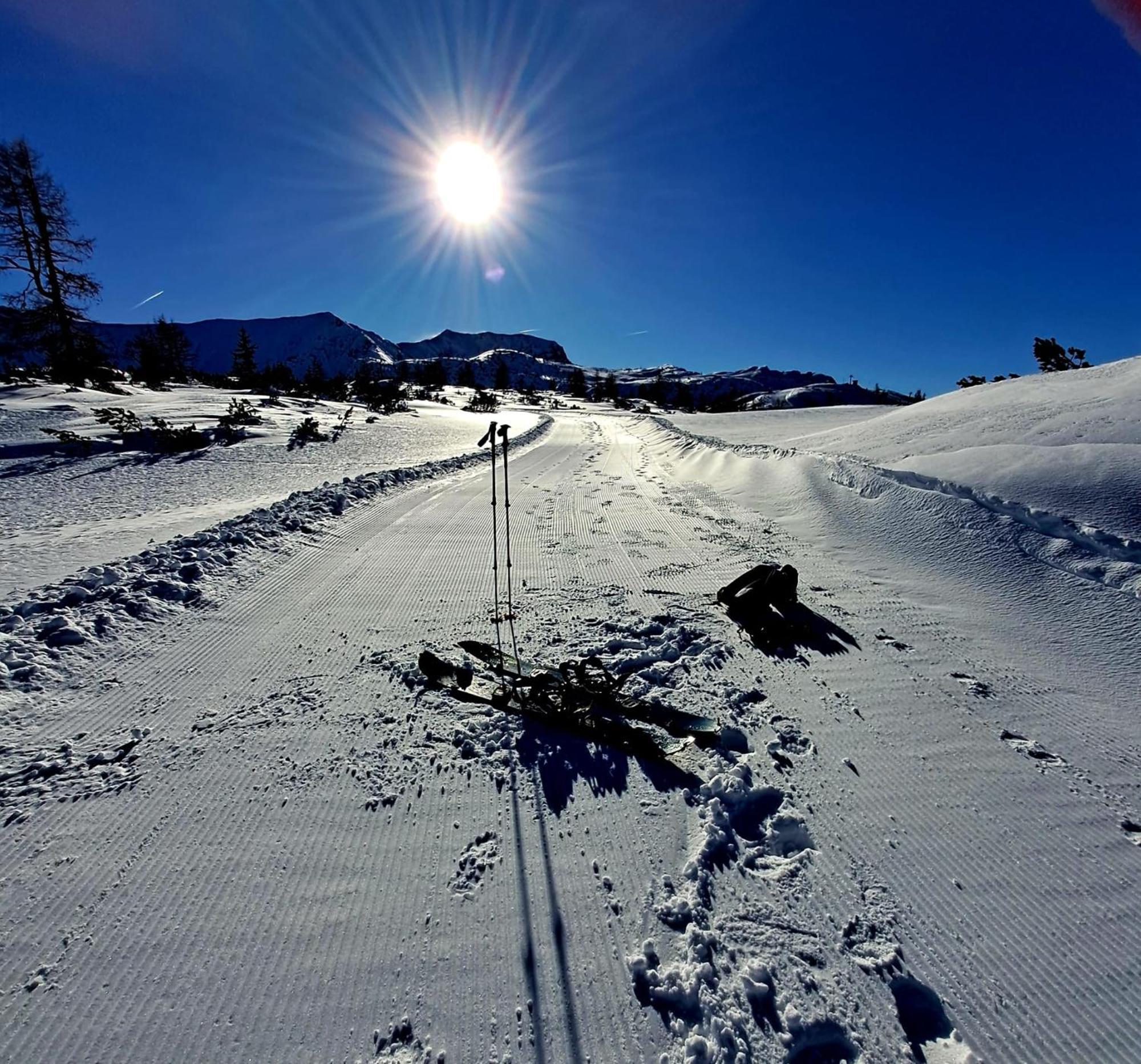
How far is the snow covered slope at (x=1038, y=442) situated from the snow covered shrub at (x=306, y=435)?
1396 cm

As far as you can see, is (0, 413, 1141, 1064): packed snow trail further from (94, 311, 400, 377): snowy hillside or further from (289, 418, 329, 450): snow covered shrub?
(94, 311, 400, 377): snowy hillside

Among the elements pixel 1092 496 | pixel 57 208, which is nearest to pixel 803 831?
pixel 1092 496

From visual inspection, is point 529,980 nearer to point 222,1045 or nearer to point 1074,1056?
point 222,1045

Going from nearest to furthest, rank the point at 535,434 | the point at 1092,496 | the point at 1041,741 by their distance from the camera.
→ the point at 1041,741, the point at 1092,496, the point at 535,434

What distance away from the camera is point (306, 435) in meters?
15.5

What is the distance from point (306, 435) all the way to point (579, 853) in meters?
15.8

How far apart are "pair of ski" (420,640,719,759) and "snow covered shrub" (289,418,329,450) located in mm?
13047

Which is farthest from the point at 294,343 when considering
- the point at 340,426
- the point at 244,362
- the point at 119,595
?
the point at 119,595

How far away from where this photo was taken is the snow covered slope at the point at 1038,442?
19.9ft

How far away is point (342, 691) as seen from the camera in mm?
3879

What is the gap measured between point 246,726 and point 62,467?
10.5 m

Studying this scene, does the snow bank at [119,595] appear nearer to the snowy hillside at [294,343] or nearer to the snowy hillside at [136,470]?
the snowy hillside at [136,470]

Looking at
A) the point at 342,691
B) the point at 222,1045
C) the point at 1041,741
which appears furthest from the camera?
the point at 342,691

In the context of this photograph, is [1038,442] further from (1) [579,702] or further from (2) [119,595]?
(2) [119,595]
